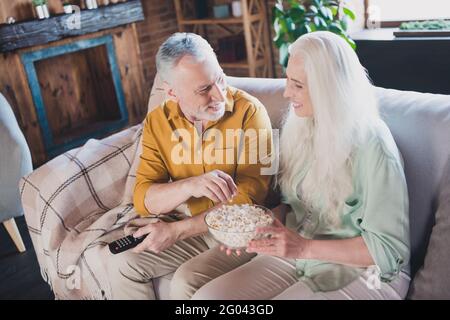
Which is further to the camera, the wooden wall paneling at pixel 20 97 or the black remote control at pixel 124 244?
the wooden wall paneling at pixel 20 97

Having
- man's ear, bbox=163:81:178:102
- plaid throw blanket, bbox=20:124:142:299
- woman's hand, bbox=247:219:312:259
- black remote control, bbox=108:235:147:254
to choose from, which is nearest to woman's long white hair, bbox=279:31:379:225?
woman's hand, bbox=247:219:312:259

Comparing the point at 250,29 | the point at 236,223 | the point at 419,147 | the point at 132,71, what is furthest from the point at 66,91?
the point at 419,147

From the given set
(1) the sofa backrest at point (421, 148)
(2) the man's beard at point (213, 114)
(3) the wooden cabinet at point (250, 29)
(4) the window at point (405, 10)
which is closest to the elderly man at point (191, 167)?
(2) the man's beard at point (213, 114)

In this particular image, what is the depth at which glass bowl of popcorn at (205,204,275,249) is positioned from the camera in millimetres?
1136

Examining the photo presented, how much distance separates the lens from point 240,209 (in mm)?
1241

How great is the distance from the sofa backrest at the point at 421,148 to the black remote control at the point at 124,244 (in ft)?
2.31

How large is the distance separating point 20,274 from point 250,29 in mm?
2241

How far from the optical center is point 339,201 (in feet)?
3.87

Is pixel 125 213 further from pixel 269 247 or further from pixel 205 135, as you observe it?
pixel 269 247

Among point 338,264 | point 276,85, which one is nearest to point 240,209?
point 338,264

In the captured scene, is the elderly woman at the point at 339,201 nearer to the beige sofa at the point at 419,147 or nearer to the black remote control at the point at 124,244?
the beige sofa at the point at 419,147

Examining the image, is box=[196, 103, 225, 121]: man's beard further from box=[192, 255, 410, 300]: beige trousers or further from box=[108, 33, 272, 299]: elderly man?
box=[192, 255, 410, 300]: beige trousers

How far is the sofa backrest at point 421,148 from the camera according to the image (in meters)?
1.21

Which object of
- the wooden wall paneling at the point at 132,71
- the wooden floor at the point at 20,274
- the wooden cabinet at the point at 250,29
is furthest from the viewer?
the wooden wall paneling at the point at 132,71
